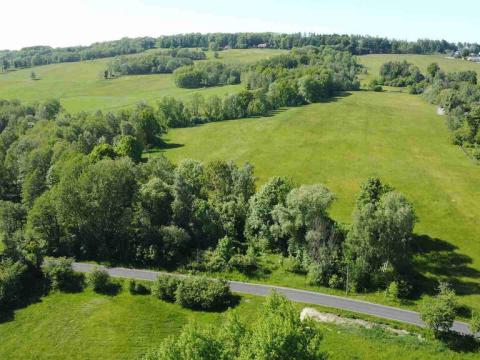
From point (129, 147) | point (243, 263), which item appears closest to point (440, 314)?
point (243, 263)

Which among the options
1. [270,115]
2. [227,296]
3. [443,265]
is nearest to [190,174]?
[227,296]

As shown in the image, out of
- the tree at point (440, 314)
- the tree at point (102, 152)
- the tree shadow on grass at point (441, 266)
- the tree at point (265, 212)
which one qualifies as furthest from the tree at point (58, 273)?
the tree shadow on grass at point (441, 266)

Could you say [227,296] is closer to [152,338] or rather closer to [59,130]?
[152,338]

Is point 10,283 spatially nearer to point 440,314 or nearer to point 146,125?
point 440,314

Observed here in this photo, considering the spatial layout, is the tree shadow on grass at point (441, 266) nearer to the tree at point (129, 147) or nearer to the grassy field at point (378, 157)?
the grassy field at point (378, 157)

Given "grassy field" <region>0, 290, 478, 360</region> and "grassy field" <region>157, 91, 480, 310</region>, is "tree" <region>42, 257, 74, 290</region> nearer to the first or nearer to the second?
"grassy field" <region>0, 290, 478, 360</region>

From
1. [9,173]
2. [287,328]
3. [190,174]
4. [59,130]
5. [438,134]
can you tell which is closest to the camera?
[287,328]
